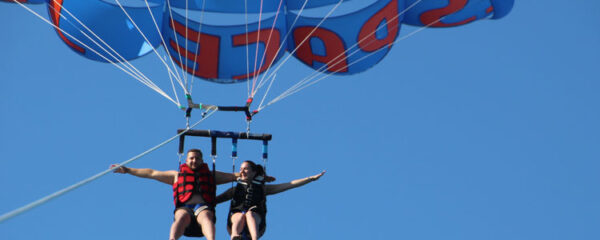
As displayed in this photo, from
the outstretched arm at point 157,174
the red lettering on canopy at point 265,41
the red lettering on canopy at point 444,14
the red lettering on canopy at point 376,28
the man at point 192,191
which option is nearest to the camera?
the man at point 192,191

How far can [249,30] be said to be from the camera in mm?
11031

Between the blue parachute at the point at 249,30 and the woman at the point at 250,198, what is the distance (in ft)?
6.94

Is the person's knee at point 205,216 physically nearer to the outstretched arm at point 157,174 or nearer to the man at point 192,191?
the man at point 192,191

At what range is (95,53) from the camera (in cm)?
1074

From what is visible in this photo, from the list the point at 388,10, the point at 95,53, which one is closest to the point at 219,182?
the point at 95,53

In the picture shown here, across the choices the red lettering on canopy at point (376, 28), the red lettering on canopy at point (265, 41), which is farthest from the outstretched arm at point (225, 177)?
the red lettering on canopy at point (376, 28)

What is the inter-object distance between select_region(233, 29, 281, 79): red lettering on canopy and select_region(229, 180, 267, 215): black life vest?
2.34 meters

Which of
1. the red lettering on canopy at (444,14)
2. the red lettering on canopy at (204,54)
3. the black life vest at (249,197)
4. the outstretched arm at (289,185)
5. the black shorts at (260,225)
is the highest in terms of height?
the red lettering on canopy at (444,14)

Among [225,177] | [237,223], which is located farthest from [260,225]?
[225,177]

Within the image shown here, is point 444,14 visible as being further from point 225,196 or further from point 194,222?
point 194,222

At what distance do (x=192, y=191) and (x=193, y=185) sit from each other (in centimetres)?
6

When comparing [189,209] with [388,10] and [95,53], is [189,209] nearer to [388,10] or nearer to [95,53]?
[95,53]

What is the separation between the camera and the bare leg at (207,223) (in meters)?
8.33

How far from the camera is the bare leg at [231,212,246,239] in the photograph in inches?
333
